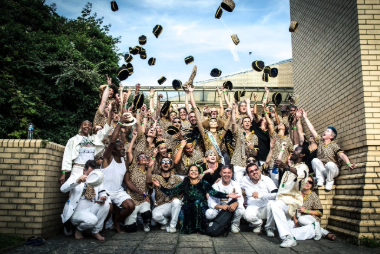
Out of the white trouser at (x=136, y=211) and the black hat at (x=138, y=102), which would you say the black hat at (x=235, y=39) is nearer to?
the black hat at (x=138, y=102)

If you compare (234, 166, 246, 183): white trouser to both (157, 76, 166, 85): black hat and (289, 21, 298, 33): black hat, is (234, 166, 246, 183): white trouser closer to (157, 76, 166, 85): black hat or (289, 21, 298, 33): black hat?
(157, 76, 166, 85): black hat

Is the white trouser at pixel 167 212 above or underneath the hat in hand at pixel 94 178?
underneath

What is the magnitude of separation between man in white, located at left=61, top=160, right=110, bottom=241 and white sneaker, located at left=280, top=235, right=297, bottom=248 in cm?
306

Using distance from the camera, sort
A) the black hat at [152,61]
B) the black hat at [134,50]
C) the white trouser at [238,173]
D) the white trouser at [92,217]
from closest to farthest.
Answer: the white trouser at [92,217] → the white trouser at [238,173] → the black hat at [134,50] → the black hat at [152,61]

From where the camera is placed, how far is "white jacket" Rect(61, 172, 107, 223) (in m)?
5.50

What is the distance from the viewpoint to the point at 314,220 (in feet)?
19.0

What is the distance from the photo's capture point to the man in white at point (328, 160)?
21.0 feet

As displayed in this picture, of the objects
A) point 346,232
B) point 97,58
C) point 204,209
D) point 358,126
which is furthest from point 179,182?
point 97,58

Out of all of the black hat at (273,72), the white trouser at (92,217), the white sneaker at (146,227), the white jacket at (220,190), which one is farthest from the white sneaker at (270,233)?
the black hat at (273,72)

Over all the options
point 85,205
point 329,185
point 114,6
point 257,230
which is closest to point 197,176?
point 257,230

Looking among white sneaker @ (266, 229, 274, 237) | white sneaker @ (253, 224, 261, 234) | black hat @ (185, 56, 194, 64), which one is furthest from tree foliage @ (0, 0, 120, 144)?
white sneaker @ (266, 229, 274, 237)

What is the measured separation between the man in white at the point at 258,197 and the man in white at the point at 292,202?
0.30m

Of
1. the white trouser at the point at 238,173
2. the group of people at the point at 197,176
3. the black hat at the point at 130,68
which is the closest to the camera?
the group of people at the point at 197,176

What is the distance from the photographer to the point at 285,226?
530cm
